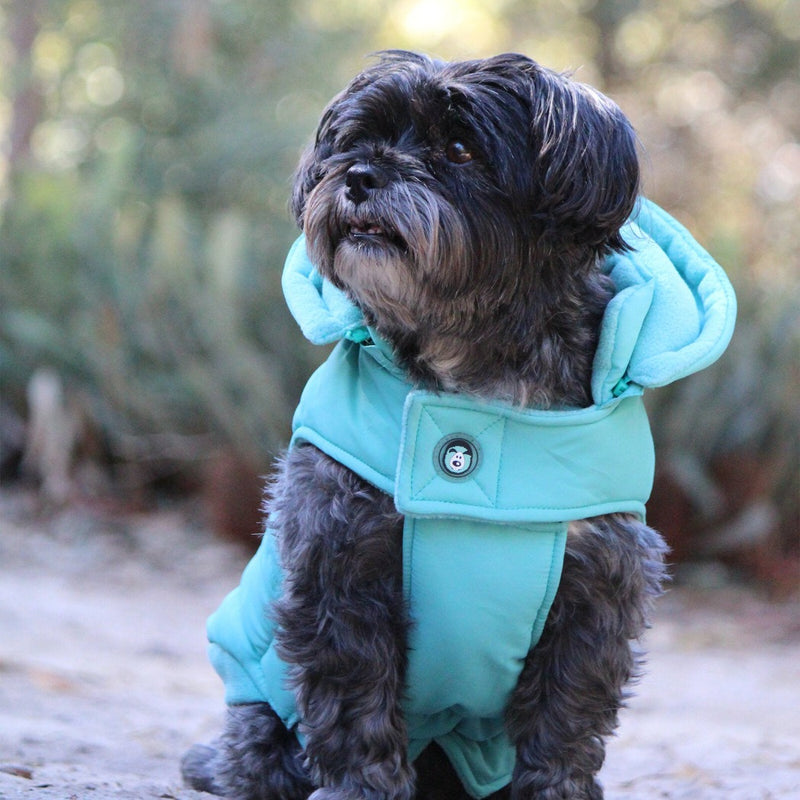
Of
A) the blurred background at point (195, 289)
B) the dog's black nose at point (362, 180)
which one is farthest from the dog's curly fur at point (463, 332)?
the blurred background at point (195, 289)

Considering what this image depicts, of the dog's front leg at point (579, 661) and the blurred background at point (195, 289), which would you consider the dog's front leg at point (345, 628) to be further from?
the blurred background at point (195, 289)

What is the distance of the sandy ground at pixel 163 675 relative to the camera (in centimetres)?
372

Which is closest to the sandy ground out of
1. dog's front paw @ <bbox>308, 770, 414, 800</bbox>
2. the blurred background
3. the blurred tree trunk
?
the blurred background

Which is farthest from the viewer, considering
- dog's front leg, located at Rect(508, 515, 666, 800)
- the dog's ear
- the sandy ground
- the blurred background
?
the blurred background

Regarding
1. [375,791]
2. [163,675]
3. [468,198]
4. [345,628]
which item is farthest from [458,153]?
[163,675]

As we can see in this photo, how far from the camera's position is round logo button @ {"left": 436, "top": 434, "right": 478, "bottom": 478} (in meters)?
2.75

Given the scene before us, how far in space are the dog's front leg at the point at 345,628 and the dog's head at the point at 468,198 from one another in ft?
1.21

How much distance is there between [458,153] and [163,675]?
3.49m

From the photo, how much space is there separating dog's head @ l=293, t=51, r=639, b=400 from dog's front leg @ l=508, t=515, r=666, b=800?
520 mm

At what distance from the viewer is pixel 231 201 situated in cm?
1135

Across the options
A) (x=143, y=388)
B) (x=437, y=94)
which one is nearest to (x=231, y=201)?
(x=143, y=388)

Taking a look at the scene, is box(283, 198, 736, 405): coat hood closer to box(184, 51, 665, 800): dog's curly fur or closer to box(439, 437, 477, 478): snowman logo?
box(184, 51, 665, 800): dog's curly fur

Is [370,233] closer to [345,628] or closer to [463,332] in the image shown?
[463,332]

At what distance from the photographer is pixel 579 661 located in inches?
113
